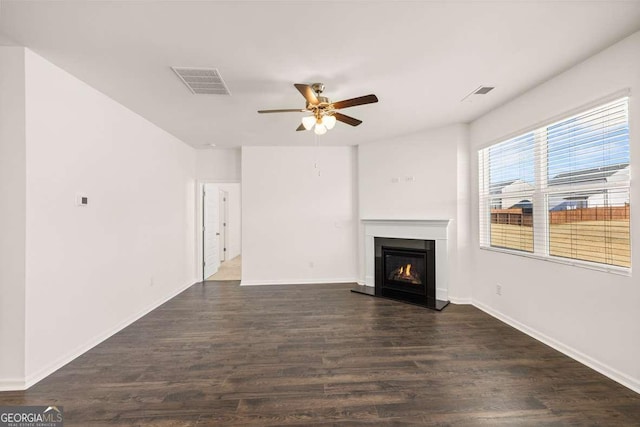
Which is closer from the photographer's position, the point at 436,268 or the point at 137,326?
the point at 137,326

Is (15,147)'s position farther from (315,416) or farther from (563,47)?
(563,47)

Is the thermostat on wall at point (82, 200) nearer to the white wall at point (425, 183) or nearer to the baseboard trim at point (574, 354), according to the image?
the white wall at point (425, 183)

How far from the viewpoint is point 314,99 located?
242cm

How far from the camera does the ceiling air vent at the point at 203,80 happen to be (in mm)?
2406

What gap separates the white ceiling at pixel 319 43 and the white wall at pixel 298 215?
2.07 metres

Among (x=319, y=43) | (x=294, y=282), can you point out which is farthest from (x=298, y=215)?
(x=319, y=43)

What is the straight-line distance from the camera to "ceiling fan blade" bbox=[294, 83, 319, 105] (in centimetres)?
221

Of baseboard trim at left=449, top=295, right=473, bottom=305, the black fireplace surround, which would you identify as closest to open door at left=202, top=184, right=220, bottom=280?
the black fireplace surround

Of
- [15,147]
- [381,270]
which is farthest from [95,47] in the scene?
[381,270]

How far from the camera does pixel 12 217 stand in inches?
80.7

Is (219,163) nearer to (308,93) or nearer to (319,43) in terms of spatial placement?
(308,93)

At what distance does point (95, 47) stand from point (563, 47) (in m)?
3.77

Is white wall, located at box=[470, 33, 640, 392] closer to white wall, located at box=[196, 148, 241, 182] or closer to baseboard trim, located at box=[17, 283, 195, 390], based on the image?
white wall, located at box=[196, 148, 241, 182]

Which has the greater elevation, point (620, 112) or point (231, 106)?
point (231, 106)
